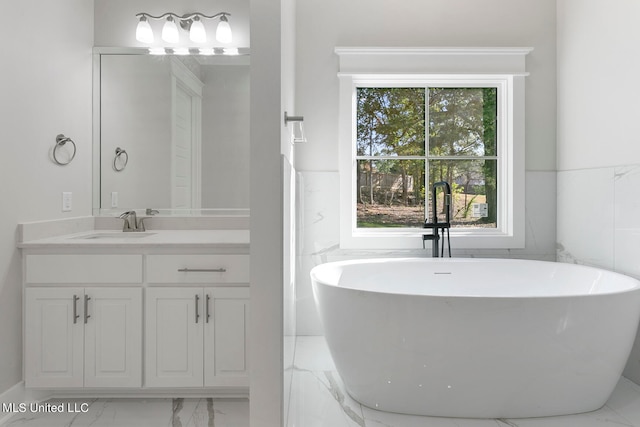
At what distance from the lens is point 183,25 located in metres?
3.06

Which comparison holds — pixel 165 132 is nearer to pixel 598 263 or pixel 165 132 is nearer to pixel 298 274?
pixel 298 274

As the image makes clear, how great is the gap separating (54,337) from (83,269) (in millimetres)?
355

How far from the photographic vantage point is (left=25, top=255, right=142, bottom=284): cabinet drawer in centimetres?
231

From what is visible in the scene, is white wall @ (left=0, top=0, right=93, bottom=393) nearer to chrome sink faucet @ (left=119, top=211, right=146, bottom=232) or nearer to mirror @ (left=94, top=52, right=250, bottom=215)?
mirror @ (left=94, top=52, right=250, bottom=215)

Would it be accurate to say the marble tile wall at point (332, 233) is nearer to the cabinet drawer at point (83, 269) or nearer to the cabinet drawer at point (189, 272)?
the cabinet drawer at point (189, 272)

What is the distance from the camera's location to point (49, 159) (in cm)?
255

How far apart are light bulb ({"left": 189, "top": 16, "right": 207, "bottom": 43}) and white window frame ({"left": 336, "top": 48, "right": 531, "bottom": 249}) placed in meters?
0.89

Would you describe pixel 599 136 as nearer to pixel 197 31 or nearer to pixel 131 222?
pixel 197 31

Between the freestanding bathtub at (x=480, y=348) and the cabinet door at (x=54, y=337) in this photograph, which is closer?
the freestanding bathtub at (x=480, y=348)

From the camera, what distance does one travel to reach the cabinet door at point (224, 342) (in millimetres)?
2326

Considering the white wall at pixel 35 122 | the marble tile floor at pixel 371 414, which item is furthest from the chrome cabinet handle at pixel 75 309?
the marble tile floor at pixel 371 414

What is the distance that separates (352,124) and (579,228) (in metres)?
1.57

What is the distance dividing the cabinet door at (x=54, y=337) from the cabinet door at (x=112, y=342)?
0.05 m

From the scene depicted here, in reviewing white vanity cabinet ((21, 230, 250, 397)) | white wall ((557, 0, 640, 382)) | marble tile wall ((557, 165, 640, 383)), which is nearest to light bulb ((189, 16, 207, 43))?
white vanity cabinet ((21, 230, 250, 397))
